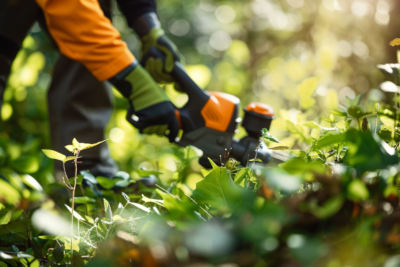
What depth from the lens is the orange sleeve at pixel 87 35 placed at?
110 centimetres

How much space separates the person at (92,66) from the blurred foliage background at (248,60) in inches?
9.1

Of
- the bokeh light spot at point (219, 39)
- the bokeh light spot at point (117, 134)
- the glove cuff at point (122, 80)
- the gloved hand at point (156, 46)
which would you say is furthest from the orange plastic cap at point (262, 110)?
the bokeh light spot at point (219, 39)

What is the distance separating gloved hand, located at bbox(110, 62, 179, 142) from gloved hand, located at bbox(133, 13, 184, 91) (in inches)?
5.9

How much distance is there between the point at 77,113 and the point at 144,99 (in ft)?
1.53

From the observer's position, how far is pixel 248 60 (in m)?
3.66

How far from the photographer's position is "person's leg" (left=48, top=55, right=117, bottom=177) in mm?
1530

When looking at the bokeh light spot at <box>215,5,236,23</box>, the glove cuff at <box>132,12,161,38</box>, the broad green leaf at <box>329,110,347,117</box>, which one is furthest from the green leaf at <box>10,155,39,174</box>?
the bokeh light spot at <box>215,5,236,23</box>

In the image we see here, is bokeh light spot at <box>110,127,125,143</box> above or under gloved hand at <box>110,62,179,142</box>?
under

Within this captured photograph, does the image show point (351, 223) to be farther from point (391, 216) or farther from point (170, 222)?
point (170, 222)

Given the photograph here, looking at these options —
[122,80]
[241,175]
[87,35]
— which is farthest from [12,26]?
[241,175]

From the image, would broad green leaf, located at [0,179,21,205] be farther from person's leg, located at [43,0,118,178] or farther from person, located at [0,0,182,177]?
person's leg, located at [43,0,118,178]

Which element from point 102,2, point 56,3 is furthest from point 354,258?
point 102,2

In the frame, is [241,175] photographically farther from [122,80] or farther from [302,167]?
[122,80]

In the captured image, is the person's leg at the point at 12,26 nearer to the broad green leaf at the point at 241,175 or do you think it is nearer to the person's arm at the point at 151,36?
the person's arm at the point at 151,36
